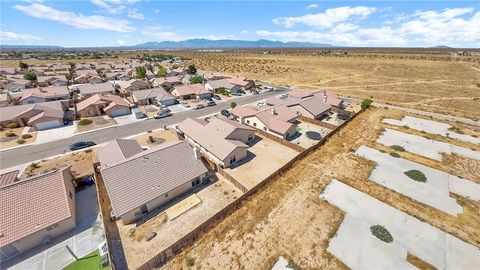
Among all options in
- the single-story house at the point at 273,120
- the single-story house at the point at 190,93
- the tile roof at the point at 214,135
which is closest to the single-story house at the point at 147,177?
the tile roof at the point at 214,135

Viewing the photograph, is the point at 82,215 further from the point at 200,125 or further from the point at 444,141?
the point at 444,141

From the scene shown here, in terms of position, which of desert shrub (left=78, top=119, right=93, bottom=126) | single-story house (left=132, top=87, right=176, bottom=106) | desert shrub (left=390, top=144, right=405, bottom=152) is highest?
single-story house (left=132, top=87, right=176, bottom=106)

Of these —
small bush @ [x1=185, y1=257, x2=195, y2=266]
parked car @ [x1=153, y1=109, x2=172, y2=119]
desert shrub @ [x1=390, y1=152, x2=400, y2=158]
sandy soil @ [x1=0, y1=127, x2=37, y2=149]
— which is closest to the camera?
small bush @ [x1=185, y1=257, x2=195, y2=266]

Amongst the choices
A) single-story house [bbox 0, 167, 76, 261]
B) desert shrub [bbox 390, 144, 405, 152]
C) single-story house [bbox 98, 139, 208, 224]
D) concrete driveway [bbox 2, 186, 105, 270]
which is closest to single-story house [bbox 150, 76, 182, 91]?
single-story house [bbox 98, 139, 208, 224]

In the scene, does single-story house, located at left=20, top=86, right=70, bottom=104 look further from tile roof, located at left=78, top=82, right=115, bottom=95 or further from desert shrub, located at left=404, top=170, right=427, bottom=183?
desert shrub, located at left=404, top=170, right=427, bottom=183

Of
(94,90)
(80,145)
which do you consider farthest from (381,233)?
(94,90)

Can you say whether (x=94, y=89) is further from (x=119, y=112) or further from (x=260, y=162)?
(x=260, y=162)
